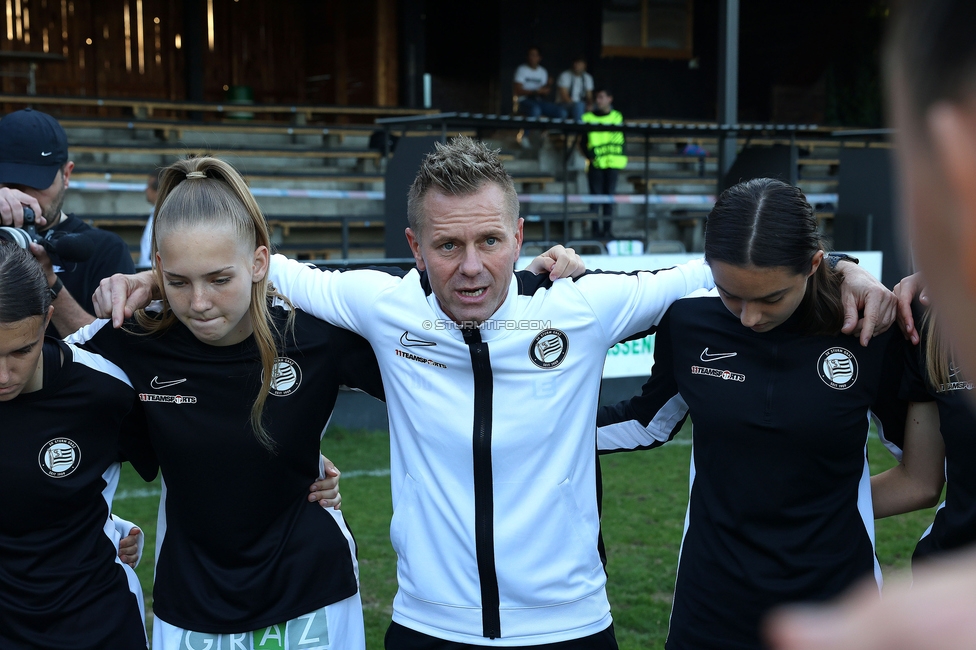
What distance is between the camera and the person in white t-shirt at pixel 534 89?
16406mm

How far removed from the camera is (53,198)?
3.30 meters

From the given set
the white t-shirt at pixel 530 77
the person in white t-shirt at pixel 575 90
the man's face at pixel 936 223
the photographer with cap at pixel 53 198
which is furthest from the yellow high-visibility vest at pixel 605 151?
the man's face at pixel 936 223

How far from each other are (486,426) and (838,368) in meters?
0.97

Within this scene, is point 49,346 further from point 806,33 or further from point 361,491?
point 806,33

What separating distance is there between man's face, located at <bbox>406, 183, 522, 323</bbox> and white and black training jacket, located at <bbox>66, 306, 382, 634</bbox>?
1.51 ft

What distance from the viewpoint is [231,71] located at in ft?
61.6

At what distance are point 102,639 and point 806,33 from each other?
2235 cm

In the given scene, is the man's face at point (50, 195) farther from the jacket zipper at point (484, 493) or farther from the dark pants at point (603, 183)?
the dark pants at point (603, 183)

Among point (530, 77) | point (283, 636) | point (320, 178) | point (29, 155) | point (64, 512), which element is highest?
point (530, 77)

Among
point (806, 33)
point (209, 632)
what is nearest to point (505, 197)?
point (209, 632)

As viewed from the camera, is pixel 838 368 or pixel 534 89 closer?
pixel 838 368

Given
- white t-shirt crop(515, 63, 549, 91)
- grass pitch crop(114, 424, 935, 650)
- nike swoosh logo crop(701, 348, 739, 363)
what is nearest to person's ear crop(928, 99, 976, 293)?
nike swoosh logo crop(701, 348, 739, 363)

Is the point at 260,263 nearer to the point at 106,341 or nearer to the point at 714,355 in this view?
the point at 106,341

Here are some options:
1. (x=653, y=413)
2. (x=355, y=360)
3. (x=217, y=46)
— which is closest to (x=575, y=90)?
(x=217, y=46)
